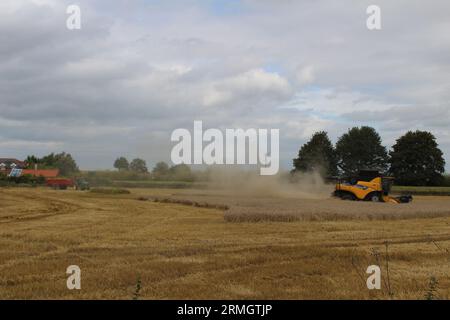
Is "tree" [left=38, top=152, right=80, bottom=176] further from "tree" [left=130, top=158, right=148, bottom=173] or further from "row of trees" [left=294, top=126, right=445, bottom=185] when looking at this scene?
"row of trees" [left=294, top=126, right=445, bottom=185]

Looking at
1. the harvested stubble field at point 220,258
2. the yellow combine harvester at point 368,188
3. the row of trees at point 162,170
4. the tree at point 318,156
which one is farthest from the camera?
the tree at point 318,156


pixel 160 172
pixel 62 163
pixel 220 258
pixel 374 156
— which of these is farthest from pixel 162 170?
pixel 220 258

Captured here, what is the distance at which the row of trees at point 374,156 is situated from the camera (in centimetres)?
9050

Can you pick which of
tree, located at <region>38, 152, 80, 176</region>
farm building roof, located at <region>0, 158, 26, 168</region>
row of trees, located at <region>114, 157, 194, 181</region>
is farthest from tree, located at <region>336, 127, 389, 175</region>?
farm building roof, located at <region>0, 158, 26, 168</region>

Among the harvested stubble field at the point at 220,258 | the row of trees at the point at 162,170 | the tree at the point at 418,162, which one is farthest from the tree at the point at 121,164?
the harvested stubble field at the point at 220,258

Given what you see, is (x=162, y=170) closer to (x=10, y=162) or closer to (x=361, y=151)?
(x=361, y=151)

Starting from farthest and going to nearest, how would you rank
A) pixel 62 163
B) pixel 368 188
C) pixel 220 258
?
pixel 62 163, pixel 368 188, pixel 220 258

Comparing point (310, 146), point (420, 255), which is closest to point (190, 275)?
point (420, 255)

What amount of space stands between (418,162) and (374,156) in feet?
29.6

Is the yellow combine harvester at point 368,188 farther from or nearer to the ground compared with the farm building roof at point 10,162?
nearer to the ground

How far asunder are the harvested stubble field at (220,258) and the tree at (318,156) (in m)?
68.1

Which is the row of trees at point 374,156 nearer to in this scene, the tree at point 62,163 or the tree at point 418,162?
the tree at point 418,162

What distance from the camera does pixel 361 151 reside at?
95562mm
